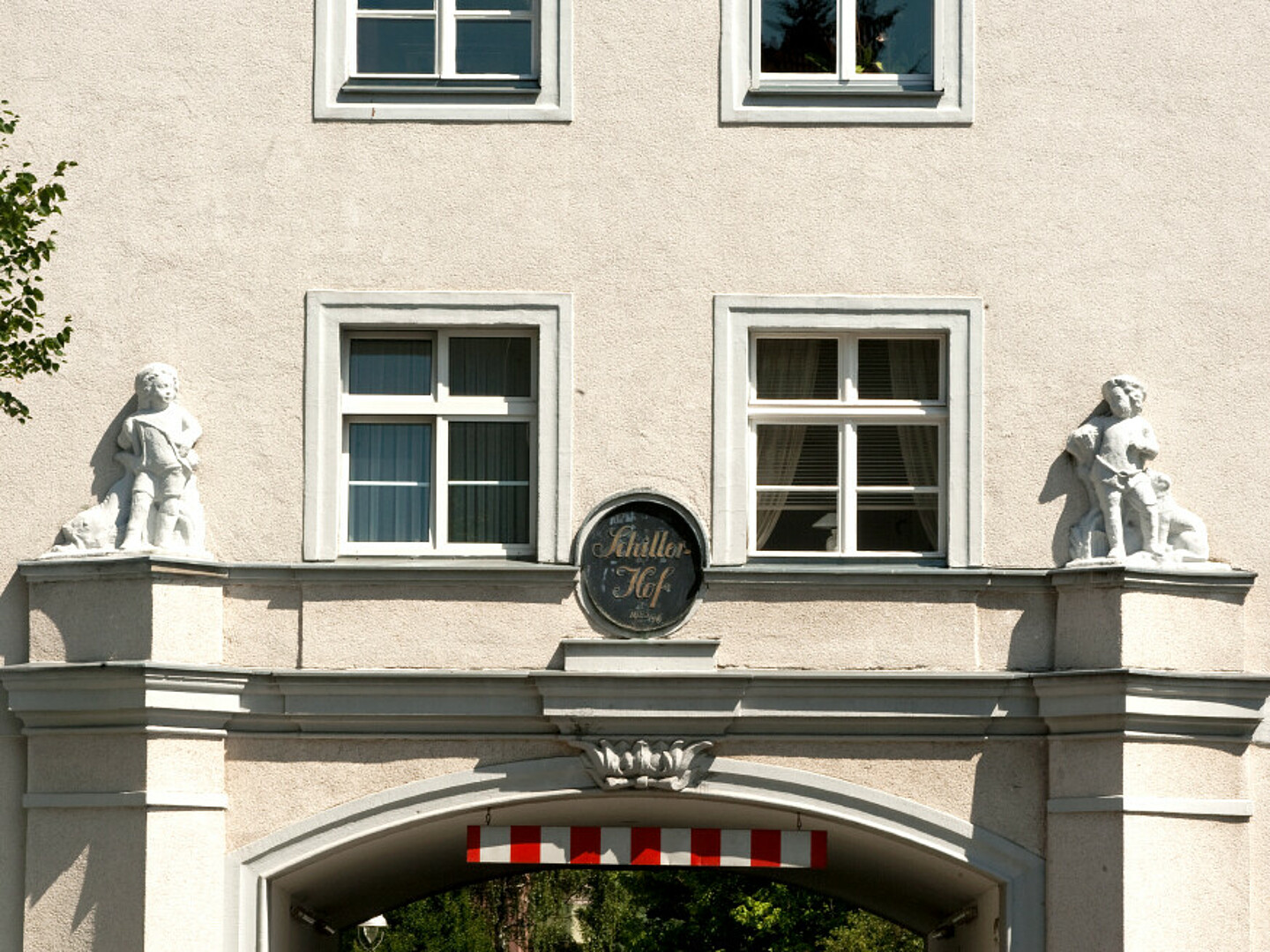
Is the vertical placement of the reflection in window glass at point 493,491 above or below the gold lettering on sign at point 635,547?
above

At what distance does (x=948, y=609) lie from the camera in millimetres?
16328

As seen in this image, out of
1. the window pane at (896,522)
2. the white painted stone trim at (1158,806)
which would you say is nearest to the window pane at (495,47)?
the window pane at (896,522)

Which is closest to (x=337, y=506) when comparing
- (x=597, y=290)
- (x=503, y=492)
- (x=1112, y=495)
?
(x=503, y=492)

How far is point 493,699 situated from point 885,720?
7.88 feet

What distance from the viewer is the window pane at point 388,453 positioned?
16.8 m

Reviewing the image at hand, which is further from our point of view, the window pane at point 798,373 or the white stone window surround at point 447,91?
the window pane at point 798,373

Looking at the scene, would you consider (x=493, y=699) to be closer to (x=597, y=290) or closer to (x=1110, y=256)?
(x=597, y=290)

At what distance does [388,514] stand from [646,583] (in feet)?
5.65

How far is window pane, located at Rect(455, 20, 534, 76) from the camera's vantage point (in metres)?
16.9

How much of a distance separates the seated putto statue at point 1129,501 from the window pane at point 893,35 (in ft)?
8.01

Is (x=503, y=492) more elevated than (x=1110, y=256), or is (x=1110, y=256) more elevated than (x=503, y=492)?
(x=1110, y=256)

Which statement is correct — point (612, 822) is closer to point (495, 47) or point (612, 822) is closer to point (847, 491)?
point (847, 491)

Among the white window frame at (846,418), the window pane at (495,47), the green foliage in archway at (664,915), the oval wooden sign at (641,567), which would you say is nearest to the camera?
the oval wooden sign at (641,567)

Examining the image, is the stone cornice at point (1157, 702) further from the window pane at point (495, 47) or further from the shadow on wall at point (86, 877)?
the shadow on wall at point (86, 877)
